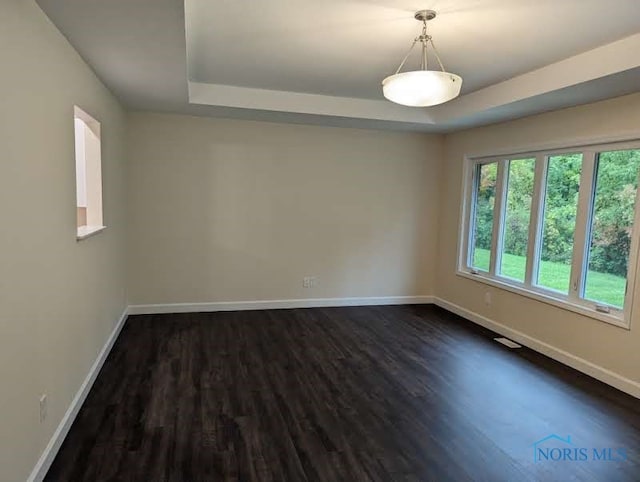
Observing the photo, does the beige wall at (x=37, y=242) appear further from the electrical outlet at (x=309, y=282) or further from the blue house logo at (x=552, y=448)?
the electrical outlet at (x=309, y=282)

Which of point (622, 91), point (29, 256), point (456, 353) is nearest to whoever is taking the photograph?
point (29, 256)

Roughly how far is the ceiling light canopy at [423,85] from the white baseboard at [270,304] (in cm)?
324

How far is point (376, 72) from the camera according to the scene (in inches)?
143

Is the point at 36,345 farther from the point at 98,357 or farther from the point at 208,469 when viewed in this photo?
the point at 98,357

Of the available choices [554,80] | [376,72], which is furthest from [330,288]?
[554,80]

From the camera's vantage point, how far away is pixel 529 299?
4156 mm

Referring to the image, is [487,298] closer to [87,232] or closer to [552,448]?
[552,448]

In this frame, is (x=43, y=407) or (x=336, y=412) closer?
(x=43, y=407)

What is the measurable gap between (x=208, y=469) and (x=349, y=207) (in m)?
3.77

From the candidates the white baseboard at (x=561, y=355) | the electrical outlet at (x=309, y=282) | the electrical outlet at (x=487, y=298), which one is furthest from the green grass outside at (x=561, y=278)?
the electrical outlet at (x=309, y=282)

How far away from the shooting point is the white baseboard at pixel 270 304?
492 centimetres

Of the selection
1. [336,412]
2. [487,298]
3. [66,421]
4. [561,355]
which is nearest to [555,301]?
[561,355]

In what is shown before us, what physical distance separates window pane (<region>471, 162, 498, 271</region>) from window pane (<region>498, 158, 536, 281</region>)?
0.72 ft

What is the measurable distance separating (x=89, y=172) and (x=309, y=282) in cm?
287
